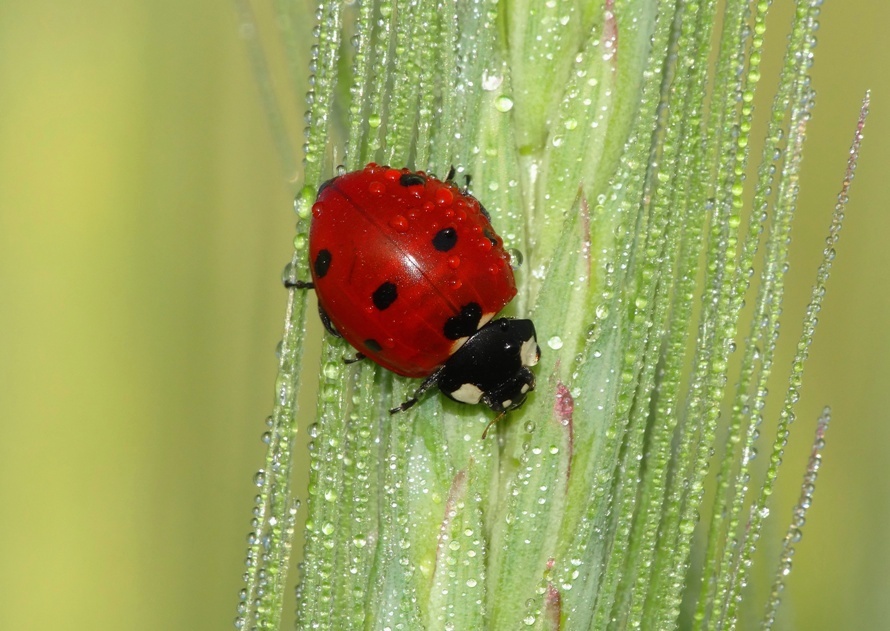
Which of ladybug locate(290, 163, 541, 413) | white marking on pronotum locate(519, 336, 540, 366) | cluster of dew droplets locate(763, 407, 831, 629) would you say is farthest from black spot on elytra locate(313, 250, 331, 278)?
cluster of dew droplets locate(763, 407, 831, 629)

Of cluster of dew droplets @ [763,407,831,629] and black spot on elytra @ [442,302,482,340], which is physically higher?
black spot on elytra @ [442,302,482,340]

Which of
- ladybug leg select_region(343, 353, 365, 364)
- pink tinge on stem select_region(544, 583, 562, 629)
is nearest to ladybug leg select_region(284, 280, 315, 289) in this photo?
ladybug leg select_region(343, 353, 365, 364)

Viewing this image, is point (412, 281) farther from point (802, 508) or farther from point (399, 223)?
point (802, 508)

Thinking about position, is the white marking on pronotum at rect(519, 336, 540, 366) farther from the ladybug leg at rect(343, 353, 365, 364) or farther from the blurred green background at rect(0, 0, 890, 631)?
the blurred green background at rect(0, 0, 890, 631)

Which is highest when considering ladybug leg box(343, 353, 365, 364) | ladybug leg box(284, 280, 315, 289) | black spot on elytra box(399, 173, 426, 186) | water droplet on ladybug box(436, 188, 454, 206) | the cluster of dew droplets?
black spot on elytra box(399, 173, 426, 186)

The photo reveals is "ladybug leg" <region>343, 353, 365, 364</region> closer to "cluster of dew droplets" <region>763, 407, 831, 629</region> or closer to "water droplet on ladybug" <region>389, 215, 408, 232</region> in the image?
"water droplet on ladybug" <region>389, 215, 408, 232</region>

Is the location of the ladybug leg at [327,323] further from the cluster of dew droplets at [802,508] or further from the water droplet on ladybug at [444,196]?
the cluster of dew droplets at [802,508]

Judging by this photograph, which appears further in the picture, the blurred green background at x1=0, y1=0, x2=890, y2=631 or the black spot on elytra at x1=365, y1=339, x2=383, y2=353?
the blurred green background at x1=0, y1=0, x2=890, y2=631
